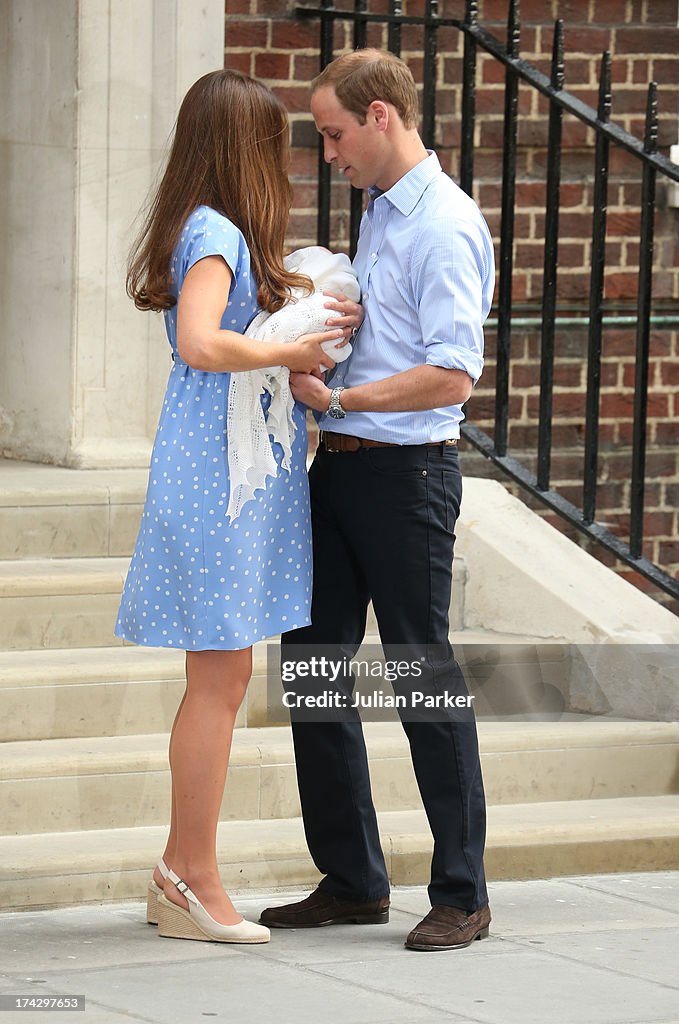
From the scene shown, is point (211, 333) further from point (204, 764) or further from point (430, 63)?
point (430, 63)

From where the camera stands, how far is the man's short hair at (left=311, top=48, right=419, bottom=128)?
3576 mm

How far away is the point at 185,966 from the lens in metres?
3.45

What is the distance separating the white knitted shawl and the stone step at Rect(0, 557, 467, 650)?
4.12ft

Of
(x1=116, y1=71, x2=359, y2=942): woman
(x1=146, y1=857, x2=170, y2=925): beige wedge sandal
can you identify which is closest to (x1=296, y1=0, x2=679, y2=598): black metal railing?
(x1=116, y1=71, x2=359, y2=942): woman

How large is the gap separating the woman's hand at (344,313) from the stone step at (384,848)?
1.20 meters

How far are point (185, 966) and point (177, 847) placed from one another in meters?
0.29

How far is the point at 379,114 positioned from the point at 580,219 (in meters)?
2.89

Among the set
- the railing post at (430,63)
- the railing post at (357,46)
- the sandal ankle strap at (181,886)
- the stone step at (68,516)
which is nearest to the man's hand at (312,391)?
the sandal ankle strap at (181,886)

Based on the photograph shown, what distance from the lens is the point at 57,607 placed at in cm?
470

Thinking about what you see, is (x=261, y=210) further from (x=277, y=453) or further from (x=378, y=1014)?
(x=378, y=1014)

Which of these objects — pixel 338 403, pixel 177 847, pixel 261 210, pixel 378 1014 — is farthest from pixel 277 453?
pixel 378 1014

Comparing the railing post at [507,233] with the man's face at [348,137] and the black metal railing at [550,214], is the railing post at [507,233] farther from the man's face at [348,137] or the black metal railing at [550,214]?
the man's face at [348,137]

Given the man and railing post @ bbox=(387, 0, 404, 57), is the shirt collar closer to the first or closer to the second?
the man

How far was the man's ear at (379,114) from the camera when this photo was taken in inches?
141
